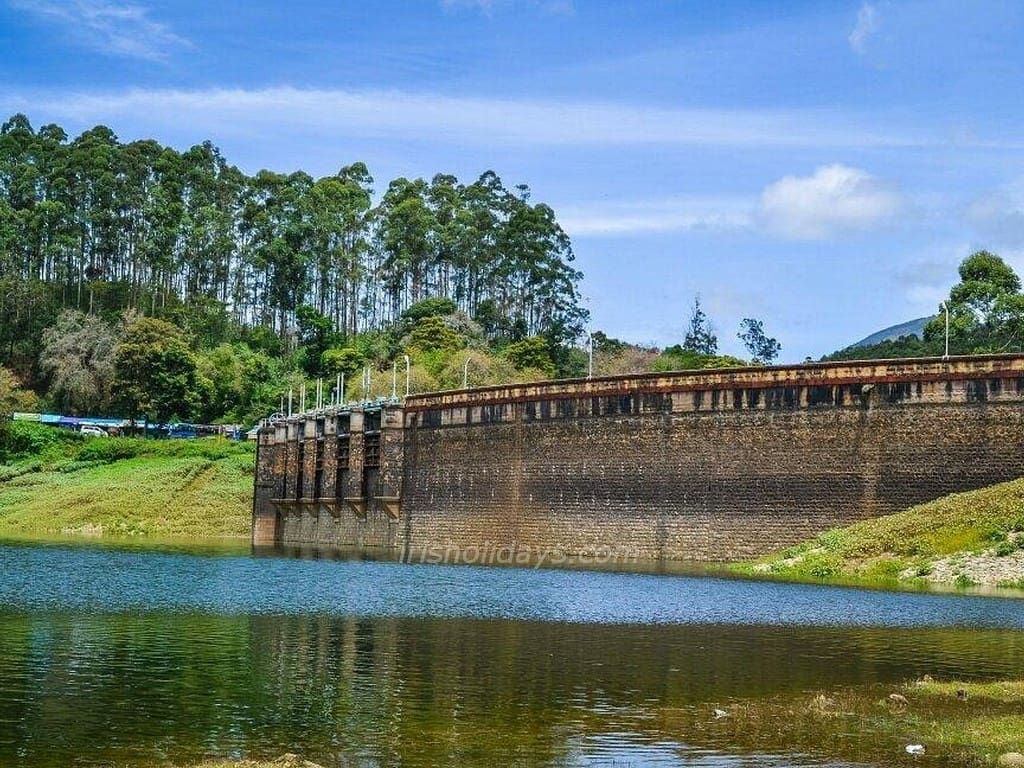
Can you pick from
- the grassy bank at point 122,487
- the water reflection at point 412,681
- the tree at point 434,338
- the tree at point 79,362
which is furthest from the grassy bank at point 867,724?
the tree at point 79,362

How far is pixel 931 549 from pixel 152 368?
234ft

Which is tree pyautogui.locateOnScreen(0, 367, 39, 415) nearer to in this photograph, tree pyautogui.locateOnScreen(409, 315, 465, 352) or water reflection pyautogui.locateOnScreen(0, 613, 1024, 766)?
tree pyautogui.locateOnScreen(409, 315, 465, 352)

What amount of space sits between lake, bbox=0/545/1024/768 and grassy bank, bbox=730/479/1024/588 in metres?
4.81

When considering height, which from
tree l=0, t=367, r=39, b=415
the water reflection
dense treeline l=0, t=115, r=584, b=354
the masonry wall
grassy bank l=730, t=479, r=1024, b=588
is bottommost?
the water reflection

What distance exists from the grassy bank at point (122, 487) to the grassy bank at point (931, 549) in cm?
4499

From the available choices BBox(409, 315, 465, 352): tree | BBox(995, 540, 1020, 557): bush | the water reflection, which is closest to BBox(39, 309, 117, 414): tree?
BBox(409, 315, 465, 352): tree

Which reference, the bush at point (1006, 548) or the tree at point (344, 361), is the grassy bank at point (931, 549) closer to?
the bush at point (1006, 548)

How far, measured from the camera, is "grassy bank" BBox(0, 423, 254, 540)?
88188 millimetres

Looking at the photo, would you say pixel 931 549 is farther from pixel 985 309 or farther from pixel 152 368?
pixel 152 368

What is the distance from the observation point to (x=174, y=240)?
130m

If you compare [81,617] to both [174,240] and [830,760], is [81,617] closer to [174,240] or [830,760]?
[830,760]

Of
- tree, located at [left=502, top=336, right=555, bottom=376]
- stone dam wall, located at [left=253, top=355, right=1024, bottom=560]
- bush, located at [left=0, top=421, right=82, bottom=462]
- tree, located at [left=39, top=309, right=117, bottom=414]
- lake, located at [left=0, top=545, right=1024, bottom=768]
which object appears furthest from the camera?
tree, located at [left=39, top=309, right=117, bottom=414]

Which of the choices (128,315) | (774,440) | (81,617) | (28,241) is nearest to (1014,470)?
(774,440)

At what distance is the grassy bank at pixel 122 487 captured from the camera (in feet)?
289
